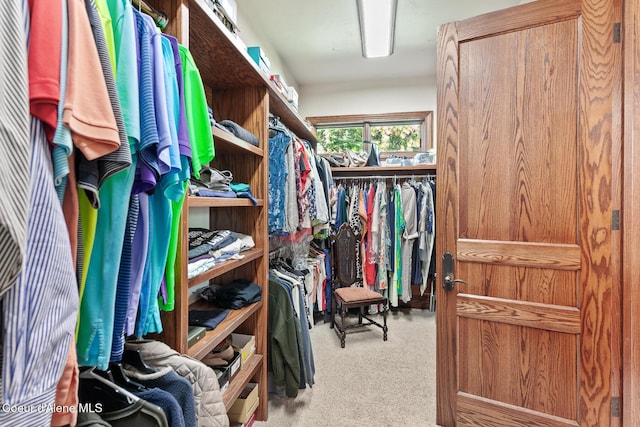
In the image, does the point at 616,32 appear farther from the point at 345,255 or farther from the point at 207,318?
the point at 345,255

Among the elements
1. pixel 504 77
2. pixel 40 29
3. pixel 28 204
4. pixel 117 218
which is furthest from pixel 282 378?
pixel 504 77

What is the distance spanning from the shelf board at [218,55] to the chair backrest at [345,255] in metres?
1.65

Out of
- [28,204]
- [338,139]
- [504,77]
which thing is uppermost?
[338,139]

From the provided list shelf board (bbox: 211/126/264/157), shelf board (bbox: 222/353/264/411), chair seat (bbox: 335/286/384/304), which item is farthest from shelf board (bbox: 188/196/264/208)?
chair seat (bbox: 335/286/384/304)

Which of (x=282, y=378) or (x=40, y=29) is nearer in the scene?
(x=40, y=29)

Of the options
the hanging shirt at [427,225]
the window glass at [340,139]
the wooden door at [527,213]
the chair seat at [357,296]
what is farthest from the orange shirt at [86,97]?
the window glass at [340,139]

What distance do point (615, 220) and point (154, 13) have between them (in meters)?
1.91

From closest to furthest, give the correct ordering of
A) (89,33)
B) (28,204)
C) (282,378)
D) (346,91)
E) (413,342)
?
(28,204), (89,33), (282,378), (413,342), (346,91)

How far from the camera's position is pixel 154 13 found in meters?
0.89

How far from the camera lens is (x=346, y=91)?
3.75 m

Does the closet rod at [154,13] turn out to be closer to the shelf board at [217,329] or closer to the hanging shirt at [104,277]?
the hanging shirt at [104,277]

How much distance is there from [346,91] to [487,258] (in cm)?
295

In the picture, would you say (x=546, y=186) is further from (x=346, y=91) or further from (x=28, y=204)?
(x=346, y=91)

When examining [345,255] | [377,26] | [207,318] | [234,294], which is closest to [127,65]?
[207,318]
